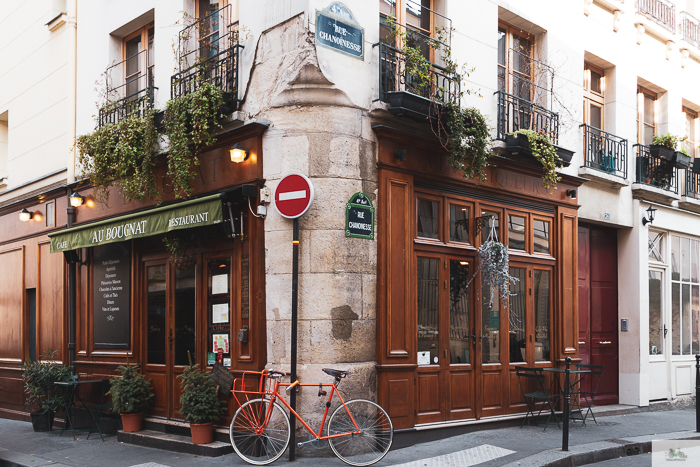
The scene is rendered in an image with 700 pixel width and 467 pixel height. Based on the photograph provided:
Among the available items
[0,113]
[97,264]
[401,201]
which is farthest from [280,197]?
[0,113]

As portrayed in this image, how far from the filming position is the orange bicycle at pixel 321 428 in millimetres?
7441

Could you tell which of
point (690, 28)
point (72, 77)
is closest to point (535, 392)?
point (72, 77)

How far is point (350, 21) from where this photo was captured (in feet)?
27.7

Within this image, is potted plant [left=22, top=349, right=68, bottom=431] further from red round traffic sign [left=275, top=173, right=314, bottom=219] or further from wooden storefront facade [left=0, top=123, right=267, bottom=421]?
red round traffic sign [left=275, top=173, right=314, bottom=219]

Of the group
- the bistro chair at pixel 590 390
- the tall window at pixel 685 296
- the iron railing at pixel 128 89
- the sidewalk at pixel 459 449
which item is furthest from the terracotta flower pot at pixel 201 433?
the tall window at pixel 685 296

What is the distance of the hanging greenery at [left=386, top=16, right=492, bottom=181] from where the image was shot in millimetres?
8820

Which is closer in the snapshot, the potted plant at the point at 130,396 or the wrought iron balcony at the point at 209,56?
the wrought iron balcony at the point at 209,56

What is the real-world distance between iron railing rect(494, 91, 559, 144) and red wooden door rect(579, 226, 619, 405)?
2.31 m

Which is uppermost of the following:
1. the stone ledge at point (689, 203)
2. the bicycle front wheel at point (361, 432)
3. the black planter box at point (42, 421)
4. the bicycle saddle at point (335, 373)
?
the stone ledge at point (689, 203)

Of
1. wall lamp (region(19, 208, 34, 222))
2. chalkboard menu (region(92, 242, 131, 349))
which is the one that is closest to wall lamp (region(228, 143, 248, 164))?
chalkboard menu (region(92, 242, 131, 349))

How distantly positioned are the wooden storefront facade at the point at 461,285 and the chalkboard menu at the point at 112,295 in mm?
4595

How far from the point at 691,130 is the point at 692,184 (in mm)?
1615

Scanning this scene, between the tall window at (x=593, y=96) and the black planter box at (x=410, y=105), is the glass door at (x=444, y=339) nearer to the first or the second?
the black planter box at (x=410, y=105)

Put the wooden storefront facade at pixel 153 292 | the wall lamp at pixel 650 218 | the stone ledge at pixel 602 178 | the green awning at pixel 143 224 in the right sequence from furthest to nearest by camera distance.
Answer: the wall lamp at pixel 650 218
the stone ledge at pixel 602 178
the green awning at pixel 143 224
the wooden storefront facade at pixel 153 292
